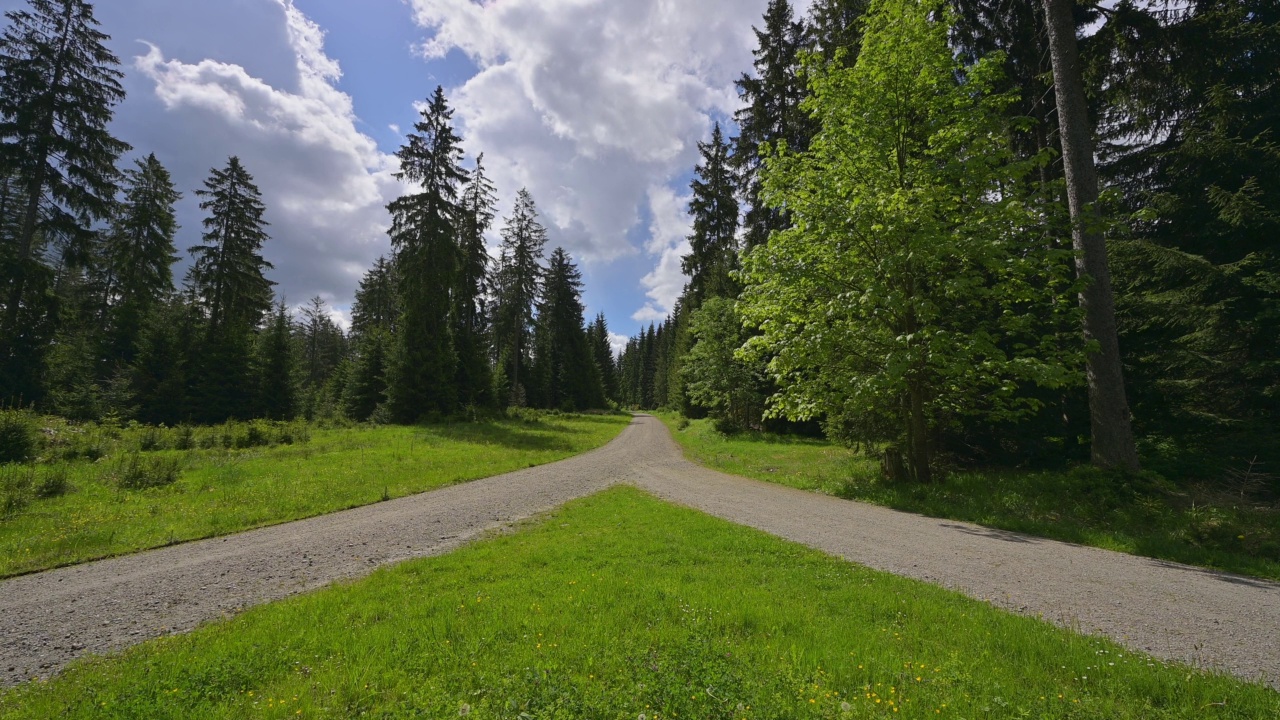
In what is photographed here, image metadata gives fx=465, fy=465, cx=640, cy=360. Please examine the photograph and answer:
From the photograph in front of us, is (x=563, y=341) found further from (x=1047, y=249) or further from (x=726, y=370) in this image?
(x=1047, y=249)

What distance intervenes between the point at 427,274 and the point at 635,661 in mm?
28404

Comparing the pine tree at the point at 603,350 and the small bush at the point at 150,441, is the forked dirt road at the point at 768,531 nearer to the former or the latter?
the small bush at the point at 150,441

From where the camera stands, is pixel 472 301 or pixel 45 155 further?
pixel 472 301

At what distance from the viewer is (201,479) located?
39.4ft

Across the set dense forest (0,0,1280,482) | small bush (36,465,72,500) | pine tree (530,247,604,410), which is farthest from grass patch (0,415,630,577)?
pine tree (530,247,604,410)

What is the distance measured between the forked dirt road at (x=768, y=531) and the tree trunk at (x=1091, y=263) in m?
4.12

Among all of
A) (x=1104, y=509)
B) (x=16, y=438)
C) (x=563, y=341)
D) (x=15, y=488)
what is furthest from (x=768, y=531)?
(x=563, y=341)

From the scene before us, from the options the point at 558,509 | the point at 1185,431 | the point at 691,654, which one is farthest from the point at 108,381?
the point at 1185,431

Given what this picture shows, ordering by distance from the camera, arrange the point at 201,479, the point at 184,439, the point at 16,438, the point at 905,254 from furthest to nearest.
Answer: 1. the point at 184,439
2. the point at 16,438
3. the point at 201,479
4. the point at 905,254

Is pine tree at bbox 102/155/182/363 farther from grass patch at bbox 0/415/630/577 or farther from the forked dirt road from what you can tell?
the forked dirt road

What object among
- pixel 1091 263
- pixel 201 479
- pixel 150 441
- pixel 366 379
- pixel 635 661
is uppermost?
pixel 1091 263

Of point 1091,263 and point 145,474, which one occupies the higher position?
point 1091,263

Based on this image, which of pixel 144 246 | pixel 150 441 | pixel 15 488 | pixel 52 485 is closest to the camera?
pixel 15 488

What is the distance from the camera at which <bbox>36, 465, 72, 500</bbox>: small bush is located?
9781 millimetres
